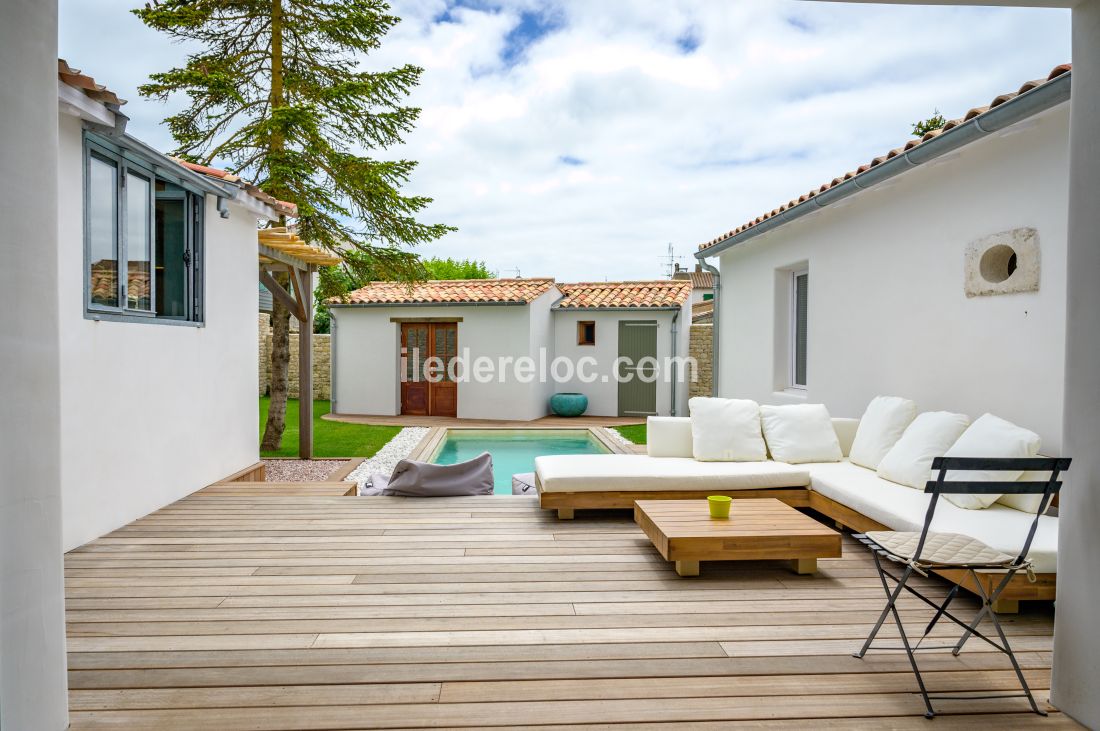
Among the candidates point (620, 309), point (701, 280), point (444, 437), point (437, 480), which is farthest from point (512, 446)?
point (701, 280)

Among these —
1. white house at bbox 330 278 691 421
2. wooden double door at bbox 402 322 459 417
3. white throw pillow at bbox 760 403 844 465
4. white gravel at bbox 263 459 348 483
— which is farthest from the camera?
wooden double door at bbox 402 322 459 417

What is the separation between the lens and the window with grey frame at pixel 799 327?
7.52 metres

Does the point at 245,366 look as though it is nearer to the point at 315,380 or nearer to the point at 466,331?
the point at 466,331

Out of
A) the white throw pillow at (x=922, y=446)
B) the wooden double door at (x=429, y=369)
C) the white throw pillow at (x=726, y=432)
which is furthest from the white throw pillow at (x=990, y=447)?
the wooden double door at (x=429, y=369)

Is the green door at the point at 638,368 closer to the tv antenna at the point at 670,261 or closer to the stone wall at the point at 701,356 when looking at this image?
the stone wall at the point at 701,356

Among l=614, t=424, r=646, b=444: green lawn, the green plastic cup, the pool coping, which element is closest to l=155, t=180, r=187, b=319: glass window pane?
the pool coping

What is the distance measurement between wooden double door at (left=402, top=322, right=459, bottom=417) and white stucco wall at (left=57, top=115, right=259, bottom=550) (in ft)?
25.8

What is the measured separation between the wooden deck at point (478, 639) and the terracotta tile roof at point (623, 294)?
11.2 m

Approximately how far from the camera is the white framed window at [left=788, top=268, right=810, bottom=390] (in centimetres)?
752

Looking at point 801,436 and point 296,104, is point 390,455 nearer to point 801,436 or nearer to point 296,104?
point 296,104

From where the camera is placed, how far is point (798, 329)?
762 cm

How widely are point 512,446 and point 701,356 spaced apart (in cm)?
594

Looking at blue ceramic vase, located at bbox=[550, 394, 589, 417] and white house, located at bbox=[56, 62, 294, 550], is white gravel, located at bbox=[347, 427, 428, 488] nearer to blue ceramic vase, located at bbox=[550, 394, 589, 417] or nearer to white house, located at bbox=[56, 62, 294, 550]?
white house, located at bbox=[56, 62, 294, 550]

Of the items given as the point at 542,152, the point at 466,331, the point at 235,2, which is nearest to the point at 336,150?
the point at 235,2
